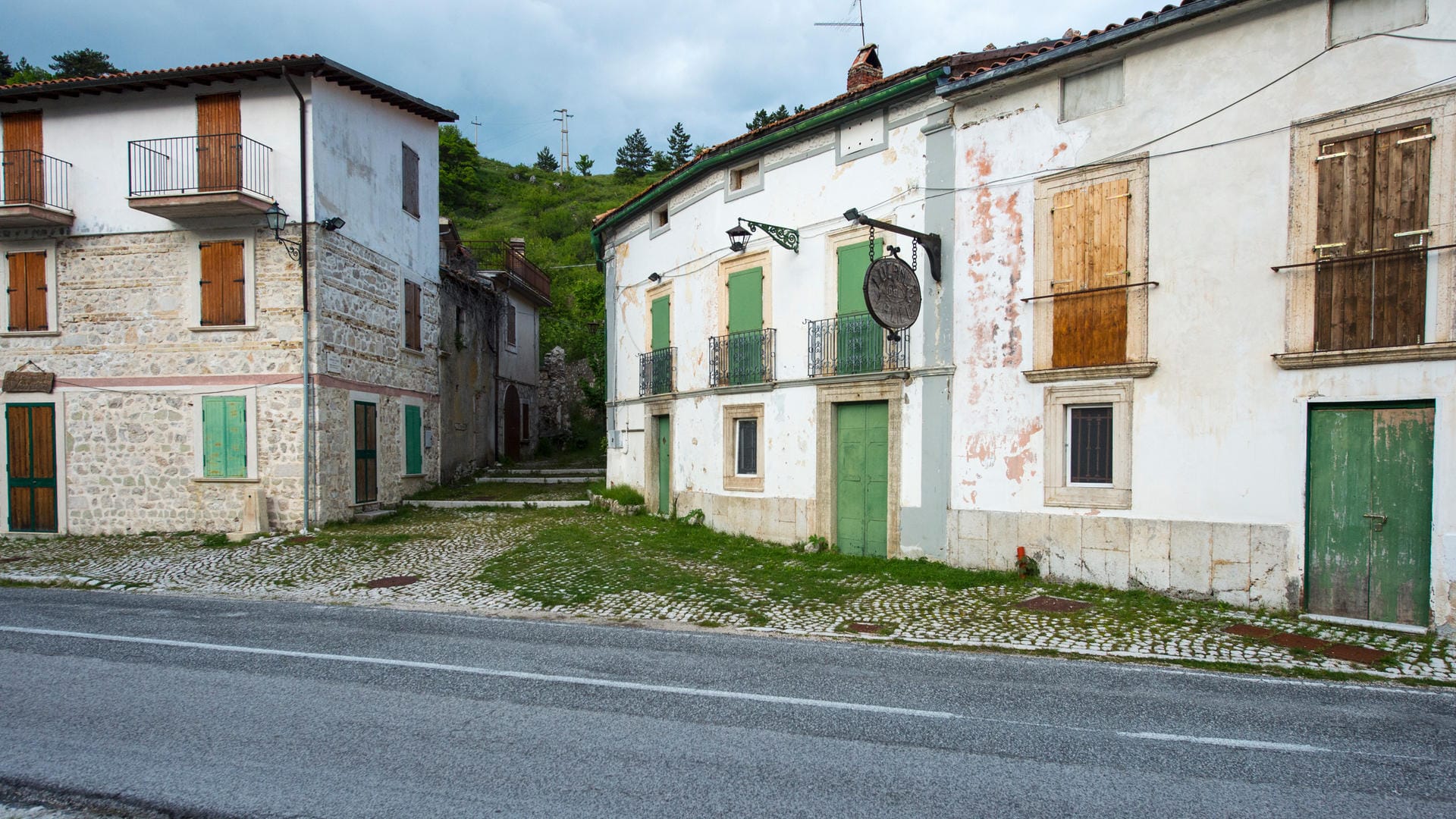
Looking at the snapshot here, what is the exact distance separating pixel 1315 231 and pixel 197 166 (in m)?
18.4

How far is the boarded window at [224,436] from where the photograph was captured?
16.6 metres

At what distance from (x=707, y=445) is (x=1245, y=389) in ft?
30.5

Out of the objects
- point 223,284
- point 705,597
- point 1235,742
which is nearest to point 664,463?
point 705,597

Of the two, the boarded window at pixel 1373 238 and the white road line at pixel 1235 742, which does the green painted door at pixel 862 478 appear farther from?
the white road line at pixel 1235 742

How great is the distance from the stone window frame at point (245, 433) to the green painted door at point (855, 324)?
11.4 meters

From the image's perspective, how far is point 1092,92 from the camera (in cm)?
1088

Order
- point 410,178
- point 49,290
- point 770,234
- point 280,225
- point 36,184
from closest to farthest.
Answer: point 770,234
point 280,225
point 36,184
point 49,290
point 410,178

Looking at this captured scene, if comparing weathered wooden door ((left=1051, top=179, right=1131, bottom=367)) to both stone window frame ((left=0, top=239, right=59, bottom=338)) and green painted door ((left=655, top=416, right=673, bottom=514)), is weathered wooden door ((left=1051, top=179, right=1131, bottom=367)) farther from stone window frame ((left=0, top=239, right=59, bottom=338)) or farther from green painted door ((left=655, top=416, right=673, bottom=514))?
stone window frame ((left=0, top=239, right=59, bottom=338))

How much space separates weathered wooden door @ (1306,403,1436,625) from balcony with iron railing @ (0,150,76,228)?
2154cm

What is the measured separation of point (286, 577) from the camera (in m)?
12.1

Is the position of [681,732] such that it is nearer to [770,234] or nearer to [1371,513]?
[1371,513]

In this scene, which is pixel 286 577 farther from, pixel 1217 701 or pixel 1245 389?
pixel 1245 389

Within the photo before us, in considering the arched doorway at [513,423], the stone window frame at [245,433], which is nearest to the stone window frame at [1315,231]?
the stone window frame at [245,433]

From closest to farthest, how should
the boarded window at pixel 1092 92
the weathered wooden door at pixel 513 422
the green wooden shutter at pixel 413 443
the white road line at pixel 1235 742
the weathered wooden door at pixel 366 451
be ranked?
the white road line at pixel 1235 742 < the boarded window at pixel 1092 92 < the weathered wooden door at pixel 366 451 < the green wooden shutter at pixel 413 443 < the weathered wooden door at pixel 513 422
